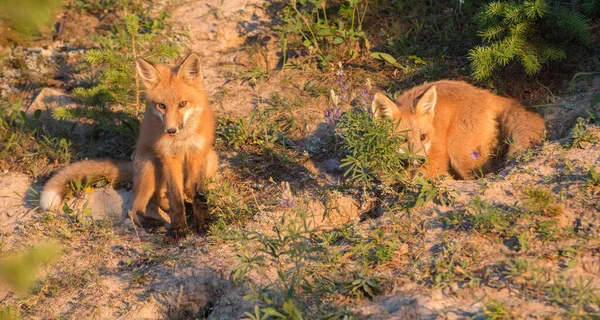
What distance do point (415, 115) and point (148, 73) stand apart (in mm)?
2180

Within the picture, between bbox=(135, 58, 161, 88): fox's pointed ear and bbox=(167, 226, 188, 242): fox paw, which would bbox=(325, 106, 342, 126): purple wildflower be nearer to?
bbox=(135, 58, 161, 88): fox's pointed ear

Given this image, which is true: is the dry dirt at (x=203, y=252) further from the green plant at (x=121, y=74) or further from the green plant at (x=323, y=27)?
the green plant at (x=121, y=74)

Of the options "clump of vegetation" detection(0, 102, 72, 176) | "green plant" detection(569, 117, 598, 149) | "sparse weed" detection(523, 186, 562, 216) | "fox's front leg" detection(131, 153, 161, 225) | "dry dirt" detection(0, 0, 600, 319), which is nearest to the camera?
"dry dirt" detection(0, 0, 600, 319)

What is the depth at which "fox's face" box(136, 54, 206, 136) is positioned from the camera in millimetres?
4645

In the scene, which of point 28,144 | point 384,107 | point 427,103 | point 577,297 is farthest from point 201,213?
point 577,297

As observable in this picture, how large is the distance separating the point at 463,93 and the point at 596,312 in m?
2.51

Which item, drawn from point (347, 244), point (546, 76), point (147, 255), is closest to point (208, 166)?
point (147, 255)

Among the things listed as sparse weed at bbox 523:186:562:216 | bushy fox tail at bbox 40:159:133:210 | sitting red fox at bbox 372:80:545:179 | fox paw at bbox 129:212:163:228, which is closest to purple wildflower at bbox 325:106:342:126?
sitting red fox at bbox 372:80:545:179

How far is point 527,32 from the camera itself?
489cm

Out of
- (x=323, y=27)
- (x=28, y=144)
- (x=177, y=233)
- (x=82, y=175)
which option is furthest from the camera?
(x=323, y=27)

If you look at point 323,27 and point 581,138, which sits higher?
point 323,27

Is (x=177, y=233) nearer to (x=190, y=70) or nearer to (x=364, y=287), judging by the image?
(x=190, y=70)

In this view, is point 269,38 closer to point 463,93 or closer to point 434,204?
point 463,93

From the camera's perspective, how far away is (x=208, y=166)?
16.4 feet
